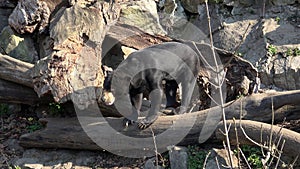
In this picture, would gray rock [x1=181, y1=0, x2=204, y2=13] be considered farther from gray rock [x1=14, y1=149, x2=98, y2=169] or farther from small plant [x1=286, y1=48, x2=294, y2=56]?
gray rock [x1=14, y1=149, x2=98, y2=169]

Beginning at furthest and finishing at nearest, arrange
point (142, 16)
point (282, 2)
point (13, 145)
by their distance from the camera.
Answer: point (282, 2) → point (142, 16) → point (13, 145)

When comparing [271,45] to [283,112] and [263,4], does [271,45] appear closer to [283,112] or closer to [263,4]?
[263,4]

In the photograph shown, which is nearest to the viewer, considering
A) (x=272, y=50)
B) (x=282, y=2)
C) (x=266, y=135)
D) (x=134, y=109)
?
(x=266, y=135)

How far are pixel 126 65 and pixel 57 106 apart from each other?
1251 millimetres

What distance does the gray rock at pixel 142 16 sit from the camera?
680 centimetres

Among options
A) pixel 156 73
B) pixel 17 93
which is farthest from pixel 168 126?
pixel 17 93

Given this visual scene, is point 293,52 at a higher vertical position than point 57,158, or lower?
higher

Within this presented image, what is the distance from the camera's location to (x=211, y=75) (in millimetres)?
5680

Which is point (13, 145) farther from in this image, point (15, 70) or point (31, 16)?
point (31, 16)

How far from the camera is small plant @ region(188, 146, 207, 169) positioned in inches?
189

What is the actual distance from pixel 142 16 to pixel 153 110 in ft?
8.12

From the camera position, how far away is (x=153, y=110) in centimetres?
499

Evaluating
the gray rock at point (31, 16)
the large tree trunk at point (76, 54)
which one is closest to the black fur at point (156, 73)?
the large tree trunk at point (76, 54)

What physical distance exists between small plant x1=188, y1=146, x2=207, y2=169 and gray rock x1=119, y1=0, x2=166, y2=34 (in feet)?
7.72
